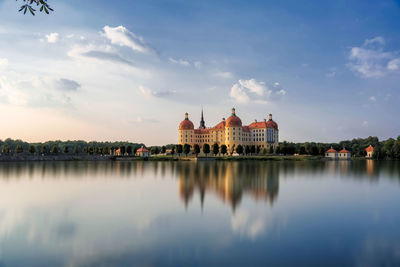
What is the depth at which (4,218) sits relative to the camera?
8.96 meters

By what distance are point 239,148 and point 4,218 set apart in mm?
51172

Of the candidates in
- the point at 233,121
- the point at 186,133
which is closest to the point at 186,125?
the point at 186,133

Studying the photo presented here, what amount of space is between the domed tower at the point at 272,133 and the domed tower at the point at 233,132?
615 centimetres

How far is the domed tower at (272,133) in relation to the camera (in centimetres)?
6800

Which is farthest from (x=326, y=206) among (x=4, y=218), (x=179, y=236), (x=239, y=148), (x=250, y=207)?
(x=239, y=148)

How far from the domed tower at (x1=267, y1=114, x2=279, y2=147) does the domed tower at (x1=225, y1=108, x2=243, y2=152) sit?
615 centimetres

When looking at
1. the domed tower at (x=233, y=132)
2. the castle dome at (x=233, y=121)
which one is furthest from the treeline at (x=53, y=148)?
the castle dome at (x=233, y=121)

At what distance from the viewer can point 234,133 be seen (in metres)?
66.2

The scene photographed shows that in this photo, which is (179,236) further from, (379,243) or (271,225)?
(379,243)

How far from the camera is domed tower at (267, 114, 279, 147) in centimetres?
6800

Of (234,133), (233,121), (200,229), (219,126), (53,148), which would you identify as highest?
(233,121)

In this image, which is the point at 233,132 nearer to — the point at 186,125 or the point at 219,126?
the point at 219,126

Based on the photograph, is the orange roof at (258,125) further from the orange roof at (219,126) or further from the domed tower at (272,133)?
the orange roof at (219,126)

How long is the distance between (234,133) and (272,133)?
8729 mm
